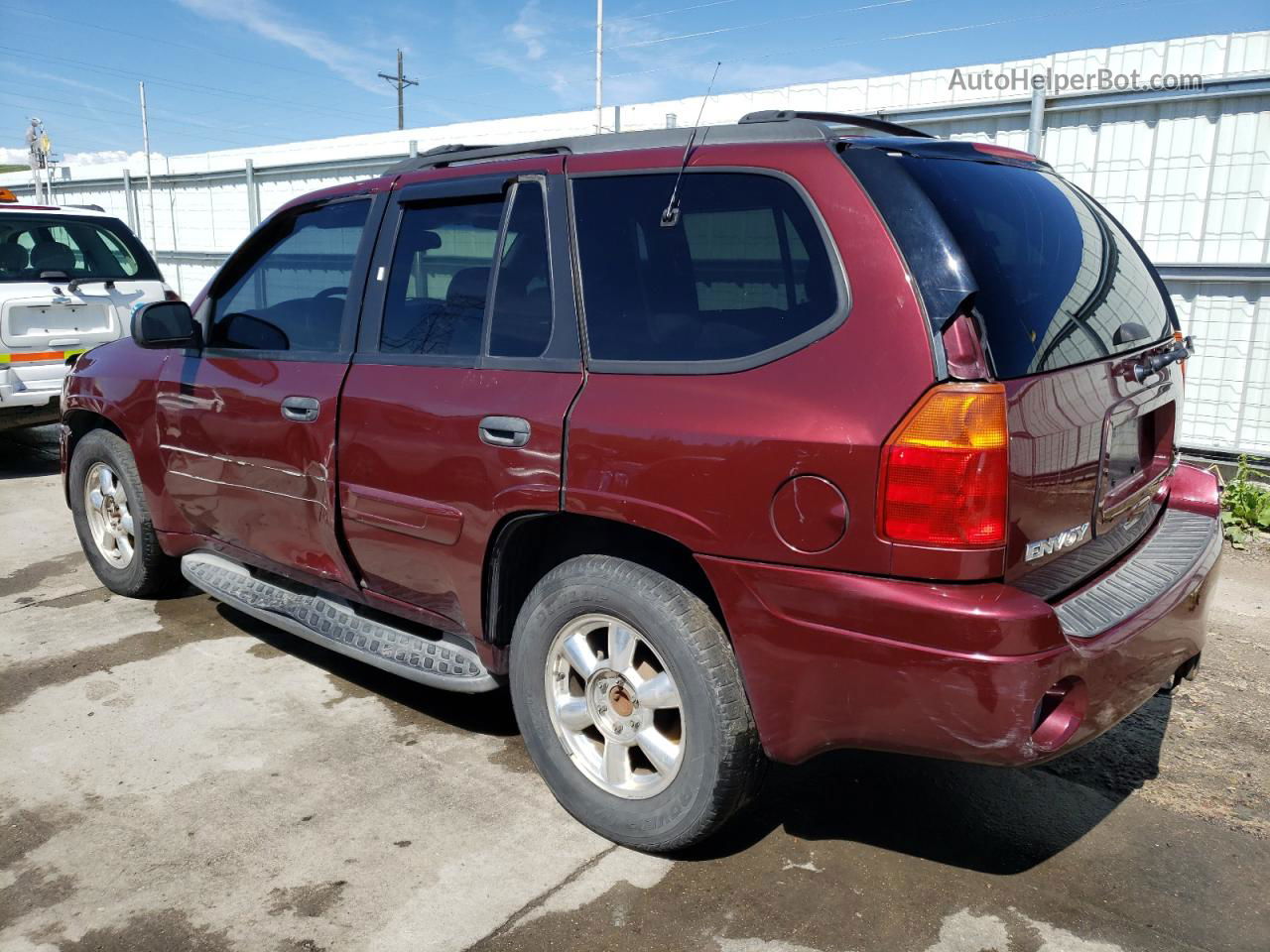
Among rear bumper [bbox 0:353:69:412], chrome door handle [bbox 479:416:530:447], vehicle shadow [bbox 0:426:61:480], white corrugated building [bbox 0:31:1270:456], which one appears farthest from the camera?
vehicle shadow [bbox 0:426:61:480]

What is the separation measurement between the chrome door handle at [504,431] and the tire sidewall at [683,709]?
1.33 feet

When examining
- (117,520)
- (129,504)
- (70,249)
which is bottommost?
(117,520)

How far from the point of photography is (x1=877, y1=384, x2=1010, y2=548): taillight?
7.34 ft

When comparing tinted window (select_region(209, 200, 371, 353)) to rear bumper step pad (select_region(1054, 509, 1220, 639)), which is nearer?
rear bumper step pad (select_region(1054, 509, 1220, 639))

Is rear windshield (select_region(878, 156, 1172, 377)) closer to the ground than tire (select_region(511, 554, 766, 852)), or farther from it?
farther from it

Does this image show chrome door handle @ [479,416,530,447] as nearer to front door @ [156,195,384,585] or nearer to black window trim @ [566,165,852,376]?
black window trim @ [566,165,852,376]

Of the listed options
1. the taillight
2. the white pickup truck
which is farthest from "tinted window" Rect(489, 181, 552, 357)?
the white pickup truck

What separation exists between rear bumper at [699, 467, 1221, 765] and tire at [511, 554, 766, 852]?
11 centimetres

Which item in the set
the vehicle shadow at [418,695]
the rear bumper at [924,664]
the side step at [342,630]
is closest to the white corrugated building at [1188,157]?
the rear bumper at [924,664]

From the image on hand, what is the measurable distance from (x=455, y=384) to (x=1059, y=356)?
5.50 feet

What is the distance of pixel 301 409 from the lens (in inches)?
141

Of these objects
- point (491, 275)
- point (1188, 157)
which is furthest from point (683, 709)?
point (1188, 157)

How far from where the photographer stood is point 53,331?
7551mm

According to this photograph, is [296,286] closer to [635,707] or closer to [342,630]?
[342,630]
